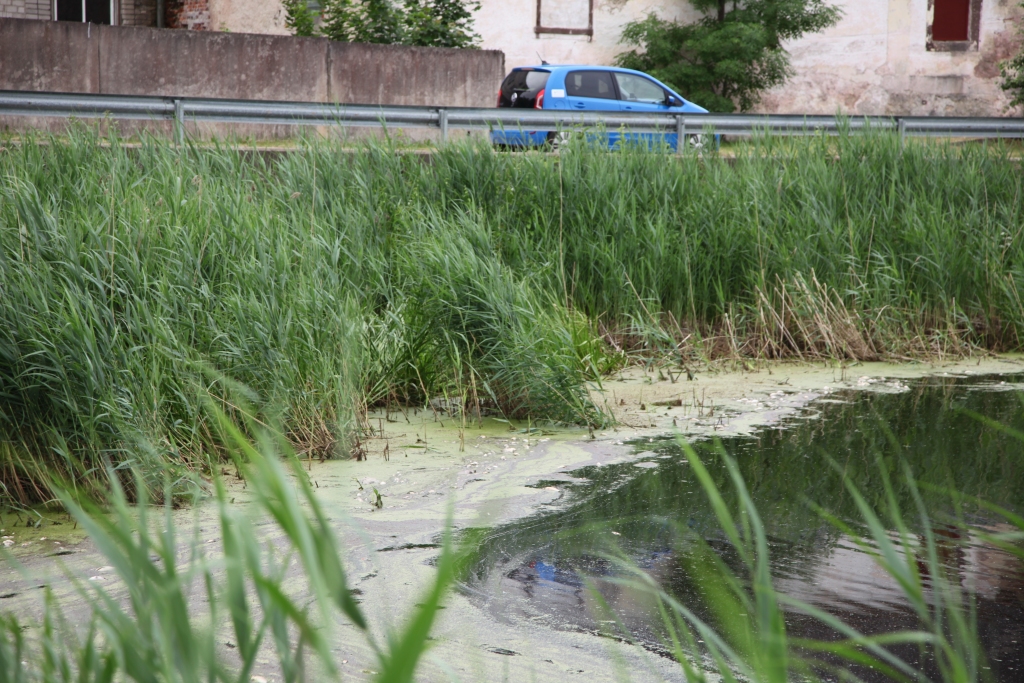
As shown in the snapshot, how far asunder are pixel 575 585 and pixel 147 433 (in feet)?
5.79

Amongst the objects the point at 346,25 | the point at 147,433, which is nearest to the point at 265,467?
the point at 147,433

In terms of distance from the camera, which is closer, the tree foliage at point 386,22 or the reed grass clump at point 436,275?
the reed grass clump at point 436,275

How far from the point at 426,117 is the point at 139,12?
390 inches

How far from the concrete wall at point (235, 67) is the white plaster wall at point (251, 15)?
19.5ft

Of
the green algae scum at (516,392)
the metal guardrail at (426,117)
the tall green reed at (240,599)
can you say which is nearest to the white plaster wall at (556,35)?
the metal guardrail at (426,117)

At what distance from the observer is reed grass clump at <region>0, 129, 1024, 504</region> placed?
166 inches

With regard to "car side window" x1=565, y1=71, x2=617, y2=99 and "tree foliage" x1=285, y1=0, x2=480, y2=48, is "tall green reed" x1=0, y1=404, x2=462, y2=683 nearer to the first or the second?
"tree foliage" x1=285, y1=0, x2=480, y2=48

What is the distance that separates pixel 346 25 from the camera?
45.8 feet

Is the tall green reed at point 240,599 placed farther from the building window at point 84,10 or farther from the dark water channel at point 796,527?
the building window at point 84,10

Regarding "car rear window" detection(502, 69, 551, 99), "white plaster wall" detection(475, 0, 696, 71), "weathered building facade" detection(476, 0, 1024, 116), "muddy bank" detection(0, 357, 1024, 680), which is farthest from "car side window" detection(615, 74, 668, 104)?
"muddy bank" detection(0, 357, 1024, 680)

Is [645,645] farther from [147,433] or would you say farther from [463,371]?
[463,371]

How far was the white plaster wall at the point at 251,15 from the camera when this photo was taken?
16.9 meters

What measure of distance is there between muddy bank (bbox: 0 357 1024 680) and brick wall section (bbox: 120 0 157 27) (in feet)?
42.6

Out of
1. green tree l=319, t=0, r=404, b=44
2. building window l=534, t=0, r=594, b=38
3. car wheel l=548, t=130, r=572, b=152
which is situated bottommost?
car wheel l=548, t=130, r=572, b=152
